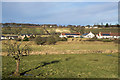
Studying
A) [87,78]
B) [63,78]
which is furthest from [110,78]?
[63,78]

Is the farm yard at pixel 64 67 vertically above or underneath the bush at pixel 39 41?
underneath

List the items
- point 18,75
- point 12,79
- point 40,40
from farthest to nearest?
point 40,40, point 18,75, point 12,79

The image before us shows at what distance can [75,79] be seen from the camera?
50.1 feet

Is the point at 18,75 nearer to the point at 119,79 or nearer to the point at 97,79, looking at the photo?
the point at 97,79

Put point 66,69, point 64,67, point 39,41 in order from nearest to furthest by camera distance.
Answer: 1. point 66,69
2. point 64,67
3. point 39,41

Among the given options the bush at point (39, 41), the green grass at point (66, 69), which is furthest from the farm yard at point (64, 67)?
the bush at point (39, 41)

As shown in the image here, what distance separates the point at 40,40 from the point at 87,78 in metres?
44.8

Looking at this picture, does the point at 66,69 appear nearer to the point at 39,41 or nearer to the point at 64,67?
the point at 64,67

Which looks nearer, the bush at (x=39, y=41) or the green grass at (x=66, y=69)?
the green grass at (x=66, y=69)

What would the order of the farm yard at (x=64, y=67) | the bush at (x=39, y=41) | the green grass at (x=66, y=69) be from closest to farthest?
the green grass at (x=66, y=69) → the farm yard at (x=64, y=67) → the bush at (x=39, y=41)

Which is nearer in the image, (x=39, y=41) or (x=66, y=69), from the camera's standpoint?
(x=66, y=69)

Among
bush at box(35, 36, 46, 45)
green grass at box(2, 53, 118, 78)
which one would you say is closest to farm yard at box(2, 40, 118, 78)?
green grass at box(2, 53, 118, 78)

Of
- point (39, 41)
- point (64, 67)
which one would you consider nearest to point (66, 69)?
point (64, 67)

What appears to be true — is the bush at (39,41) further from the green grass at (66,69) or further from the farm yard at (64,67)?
the green grass at (66,69)
